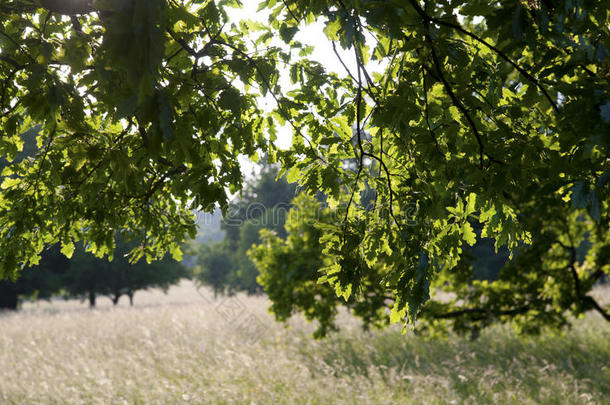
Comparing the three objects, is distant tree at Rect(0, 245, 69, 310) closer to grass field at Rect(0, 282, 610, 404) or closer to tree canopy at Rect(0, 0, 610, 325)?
grass field at Rect(0, 282, 610, 404)

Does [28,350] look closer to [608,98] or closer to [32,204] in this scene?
[32,204]

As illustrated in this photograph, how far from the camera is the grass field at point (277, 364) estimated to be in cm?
794

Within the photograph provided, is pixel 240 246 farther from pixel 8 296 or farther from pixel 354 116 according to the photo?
pixel 354 116

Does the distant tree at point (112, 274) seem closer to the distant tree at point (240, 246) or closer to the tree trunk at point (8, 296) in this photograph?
the tree trunk at point (8, 296)

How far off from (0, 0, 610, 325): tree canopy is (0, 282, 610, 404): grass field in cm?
505

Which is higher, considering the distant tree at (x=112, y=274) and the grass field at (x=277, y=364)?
the distant tree at (x=112, y=274)

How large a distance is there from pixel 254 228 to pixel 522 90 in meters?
37.2

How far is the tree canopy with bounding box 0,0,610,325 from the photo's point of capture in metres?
1.99

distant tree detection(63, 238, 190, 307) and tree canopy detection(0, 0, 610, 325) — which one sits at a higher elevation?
tree canopy detection(0, 0, 610, 325)

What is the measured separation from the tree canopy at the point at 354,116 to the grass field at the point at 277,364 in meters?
5.05

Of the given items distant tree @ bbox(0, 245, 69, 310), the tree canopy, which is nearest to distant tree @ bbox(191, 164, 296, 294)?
distant tree @ bbox(0, 245, 69, 310)

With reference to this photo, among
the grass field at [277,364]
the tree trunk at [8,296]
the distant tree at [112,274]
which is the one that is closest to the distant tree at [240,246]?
the distant tree at [112,274]

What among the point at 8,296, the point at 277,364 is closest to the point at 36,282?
the point at 8,296

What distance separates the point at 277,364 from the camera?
10227 millimetres
